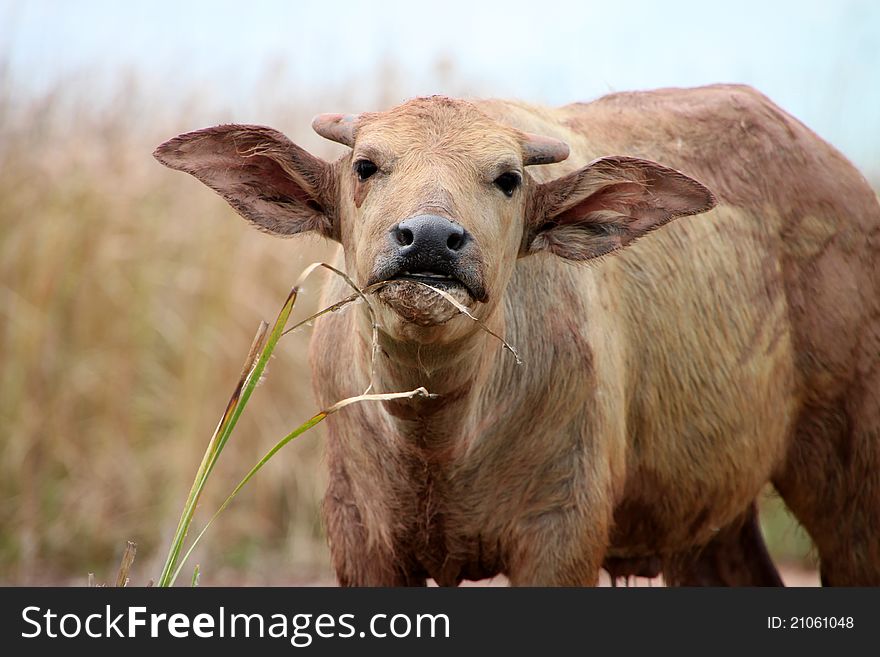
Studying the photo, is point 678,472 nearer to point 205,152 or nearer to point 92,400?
point 205,152

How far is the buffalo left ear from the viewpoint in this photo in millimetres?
4609

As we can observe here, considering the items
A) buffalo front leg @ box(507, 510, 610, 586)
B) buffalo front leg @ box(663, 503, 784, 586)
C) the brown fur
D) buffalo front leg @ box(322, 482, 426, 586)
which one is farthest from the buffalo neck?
buffalo front leg @ box(663, 503, 784, 586)

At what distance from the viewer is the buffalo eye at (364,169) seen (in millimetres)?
4379

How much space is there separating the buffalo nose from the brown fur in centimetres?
7

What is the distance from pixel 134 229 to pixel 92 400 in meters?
1.42

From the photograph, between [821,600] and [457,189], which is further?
[821,600]

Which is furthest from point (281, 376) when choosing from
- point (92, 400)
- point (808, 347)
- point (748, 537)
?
point (808, 347)

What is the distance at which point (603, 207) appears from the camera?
4738mm

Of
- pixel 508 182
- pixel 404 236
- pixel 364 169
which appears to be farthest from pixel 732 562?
pixel 404 236

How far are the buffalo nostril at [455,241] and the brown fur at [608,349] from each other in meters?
0.08

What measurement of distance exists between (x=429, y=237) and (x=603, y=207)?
1.11m

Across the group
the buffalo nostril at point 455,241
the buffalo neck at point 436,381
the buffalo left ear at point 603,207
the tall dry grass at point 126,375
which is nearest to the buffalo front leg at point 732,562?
the buffalo neck at point 436,381

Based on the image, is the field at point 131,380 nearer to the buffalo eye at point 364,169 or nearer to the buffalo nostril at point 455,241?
the buffalo eye at point 364,169

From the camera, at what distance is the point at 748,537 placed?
6.87 m
